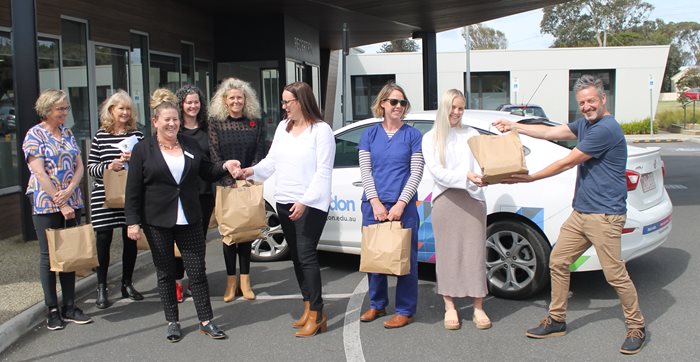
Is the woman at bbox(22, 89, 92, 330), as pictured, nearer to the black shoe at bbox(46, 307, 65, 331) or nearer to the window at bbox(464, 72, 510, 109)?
the black shoe at bbox(46, 307, 65, 331)

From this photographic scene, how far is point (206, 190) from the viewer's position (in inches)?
235

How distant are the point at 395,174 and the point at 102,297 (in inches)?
111

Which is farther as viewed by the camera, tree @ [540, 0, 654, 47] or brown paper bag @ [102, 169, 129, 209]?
tree @ [540, 0, 654, 47]

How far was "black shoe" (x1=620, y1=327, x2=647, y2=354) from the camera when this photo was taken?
4441 mm

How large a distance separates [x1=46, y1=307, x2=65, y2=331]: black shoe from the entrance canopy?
9.54 metres

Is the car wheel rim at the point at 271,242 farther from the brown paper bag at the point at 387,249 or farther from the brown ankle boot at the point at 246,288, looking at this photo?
the brown paper bag at the point at 387,249

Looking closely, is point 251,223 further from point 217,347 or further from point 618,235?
point 618,235

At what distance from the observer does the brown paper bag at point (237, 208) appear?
5.26 meters

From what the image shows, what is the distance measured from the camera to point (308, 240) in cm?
494

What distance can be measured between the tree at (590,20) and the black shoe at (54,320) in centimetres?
6927

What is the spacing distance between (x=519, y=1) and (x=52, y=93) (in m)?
12.9

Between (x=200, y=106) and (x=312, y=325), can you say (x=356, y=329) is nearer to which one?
(x=312, y=325)

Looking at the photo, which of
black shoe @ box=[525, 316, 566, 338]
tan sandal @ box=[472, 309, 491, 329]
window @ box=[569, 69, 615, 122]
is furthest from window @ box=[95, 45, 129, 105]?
window @ box=[569, 69, 615, 122]

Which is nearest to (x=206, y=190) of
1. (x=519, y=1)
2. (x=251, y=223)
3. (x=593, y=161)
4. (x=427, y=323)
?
(x=251, y=223)
